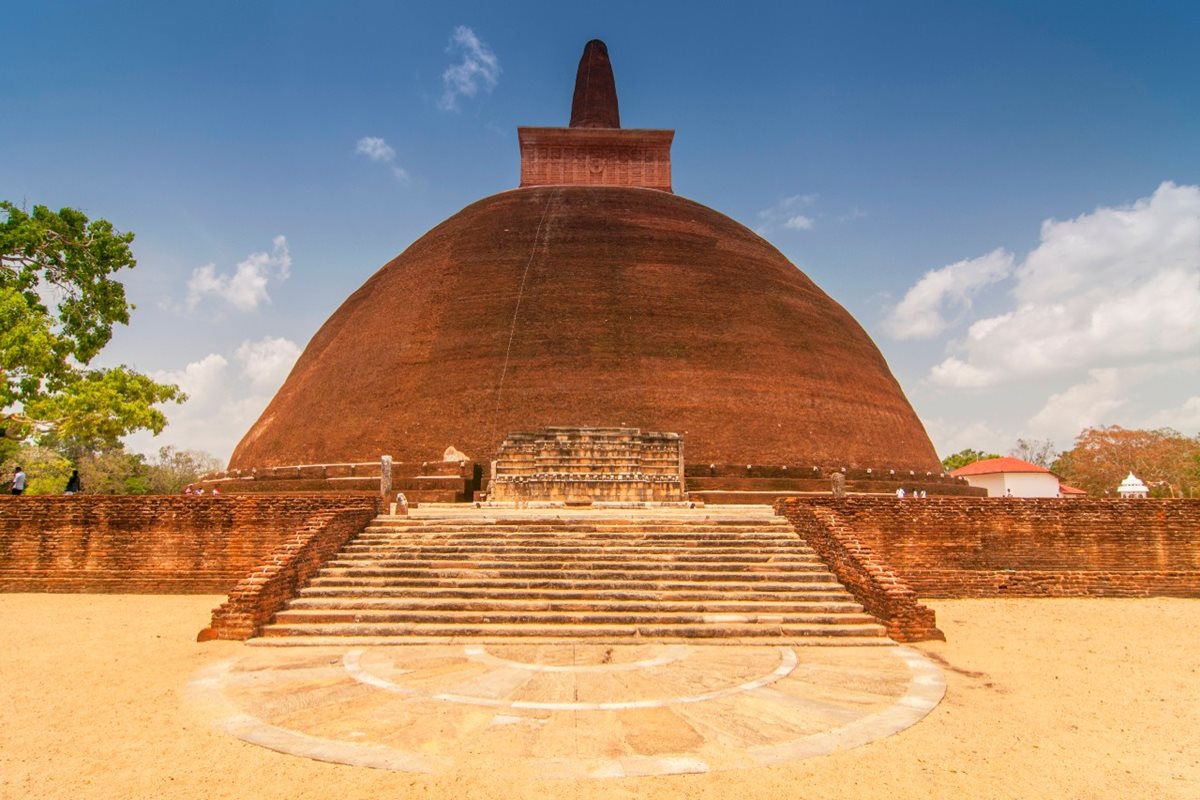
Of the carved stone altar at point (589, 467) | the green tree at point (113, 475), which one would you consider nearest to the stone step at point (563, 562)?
the carved stone altar at point (589, 467)

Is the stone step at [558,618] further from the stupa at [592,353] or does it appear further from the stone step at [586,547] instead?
the stupa at [592,353]

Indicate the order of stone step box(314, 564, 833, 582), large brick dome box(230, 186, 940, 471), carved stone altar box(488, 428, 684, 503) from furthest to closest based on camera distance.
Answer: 1. large brick dome box(230, 186, 940, 471)
2. carved stone altar box(488, 428, 684, 503)
3. stone step box(314, 564, 833, 582)

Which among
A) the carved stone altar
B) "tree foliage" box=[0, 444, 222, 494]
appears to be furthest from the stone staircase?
"tree foliage" box=[0, 444, 222, 494]

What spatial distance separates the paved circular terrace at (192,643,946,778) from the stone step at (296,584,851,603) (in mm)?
868

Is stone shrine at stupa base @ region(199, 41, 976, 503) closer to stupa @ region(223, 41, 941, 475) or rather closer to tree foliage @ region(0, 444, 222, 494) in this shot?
stupa @ region(223, 41, 941, 475)

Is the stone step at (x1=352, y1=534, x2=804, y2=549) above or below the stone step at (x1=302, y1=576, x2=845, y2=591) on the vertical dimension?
above

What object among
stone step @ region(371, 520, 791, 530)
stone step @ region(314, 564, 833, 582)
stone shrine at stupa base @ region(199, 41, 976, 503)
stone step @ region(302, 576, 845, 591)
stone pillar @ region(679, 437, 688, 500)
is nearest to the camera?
stone step @ region(302, 576, 845, 591)

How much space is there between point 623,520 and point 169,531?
5.59 m

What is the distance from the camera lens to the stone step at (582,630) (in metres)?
Result: 6.11

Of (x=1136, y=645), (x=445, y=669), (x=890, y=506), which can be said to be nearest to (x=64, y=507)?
(x=445, y=669)

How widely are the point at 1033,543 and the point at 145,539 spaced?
1097 centimetres

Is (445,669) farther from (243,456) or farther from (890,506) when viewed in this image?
(243,456)

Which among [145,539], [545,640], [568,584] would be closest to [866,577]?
[568,584]

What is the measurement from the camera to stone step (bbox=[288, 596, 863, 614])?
6.54 metres
